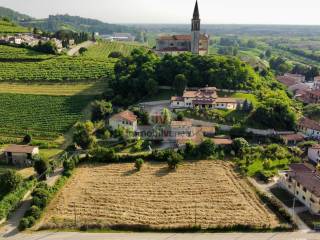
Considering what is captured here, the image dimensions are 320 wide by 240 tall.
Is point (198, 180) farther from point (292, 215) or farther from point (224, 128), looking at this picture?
point (224, 128)

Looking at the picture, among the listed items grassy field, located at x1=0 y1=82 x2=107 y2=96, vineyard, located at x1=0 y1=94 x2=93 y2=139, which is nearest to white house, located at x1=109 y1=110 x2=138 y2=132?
vineyard, located at x1=0 y1=94 x2=93 y2=139

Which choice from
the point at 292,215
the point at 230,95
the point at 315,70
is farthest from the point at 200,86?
the point at 315,70

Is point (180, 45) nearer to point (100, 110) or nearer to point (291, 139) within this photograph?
point (100, 110)

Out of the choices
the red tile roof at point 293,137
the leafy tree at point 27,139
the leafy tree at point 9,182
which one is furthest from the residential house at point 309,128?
the leafy tree at point 9,182

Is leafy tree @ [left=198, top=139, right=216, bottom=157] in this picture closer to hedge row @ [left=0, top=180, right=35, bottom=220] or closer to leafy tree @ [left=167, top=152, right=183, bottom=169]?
leafy tree @ [left=167, top=152, right=183, bottom=169]

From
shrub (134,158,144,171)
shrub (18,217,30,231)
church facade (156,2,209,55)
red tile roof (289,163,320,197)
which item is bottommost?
shrub (18,217,30,231)
